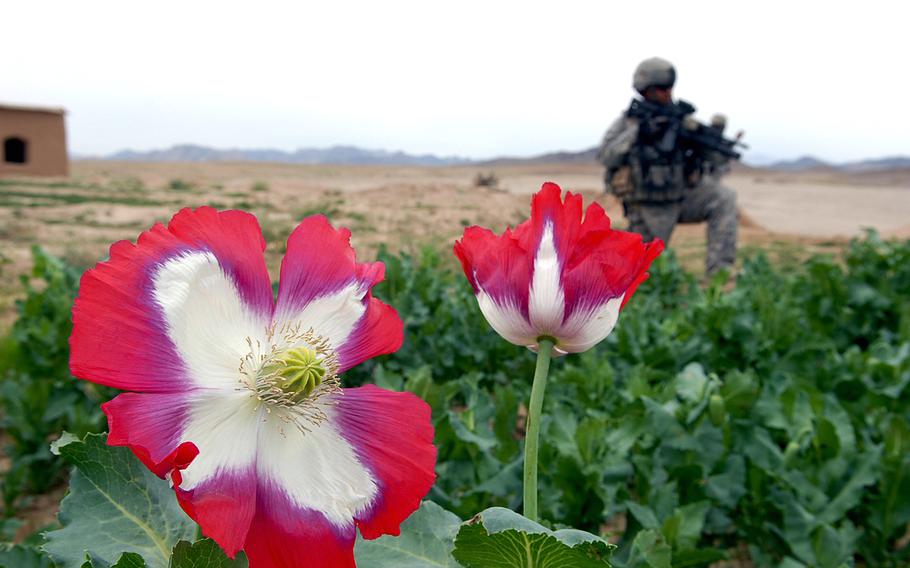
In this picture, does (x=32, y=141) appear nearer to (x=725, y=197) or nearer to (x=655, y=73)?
(x=725, y=197)

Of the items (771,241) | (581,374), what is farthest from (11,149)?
(581,374)

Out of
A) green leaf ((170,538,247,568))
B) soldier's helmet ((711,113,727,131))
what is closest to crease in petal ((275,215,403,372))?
green leaf ((170,538,247,568))

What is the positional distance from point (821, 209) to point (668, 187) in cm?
3419

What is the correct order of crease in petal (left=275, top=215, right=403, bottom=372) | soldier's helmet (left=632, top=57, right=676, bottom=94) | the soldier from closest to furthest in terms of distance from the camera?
crease in petal (left=275, top=215, right=403, bottom=372) < soldier's helmet (left=632, top=57, right=676, bottom=94) < the soldier

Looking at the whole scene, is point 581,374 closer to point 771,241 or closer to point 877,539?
point 877,539

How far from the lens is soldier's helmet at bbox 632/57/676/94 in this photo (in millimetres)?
7645

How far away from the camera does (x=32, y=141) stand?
25797mm

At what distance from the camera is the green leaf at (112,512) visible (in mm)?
793

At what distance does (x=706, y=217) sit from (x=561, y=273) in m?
9.49

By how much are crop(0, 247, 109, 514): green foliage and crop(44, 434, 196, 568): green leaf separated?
3.27m

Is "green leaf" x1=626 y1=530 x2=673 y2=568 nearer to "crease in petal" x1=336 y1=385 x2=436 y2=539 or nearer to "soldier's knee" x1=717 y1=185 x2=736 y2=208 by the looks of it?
"crease in petal" x1=336 y1=385 x2=436 y2=539

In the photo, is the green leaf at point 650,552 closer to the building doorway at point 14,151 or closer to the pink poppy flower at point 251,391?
the pink poppy flower at point 251,391

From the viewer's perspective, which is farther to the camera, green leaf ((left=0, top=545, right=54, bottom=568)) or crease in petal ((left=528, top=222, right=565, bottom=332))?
green leaf ((left=0, top=545, right=54, bottom=568))

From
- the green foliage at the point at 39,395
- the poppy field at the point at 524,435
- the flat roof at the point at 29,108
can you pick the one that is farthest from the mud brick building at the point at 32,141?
the green foliage at the point at 39,395
